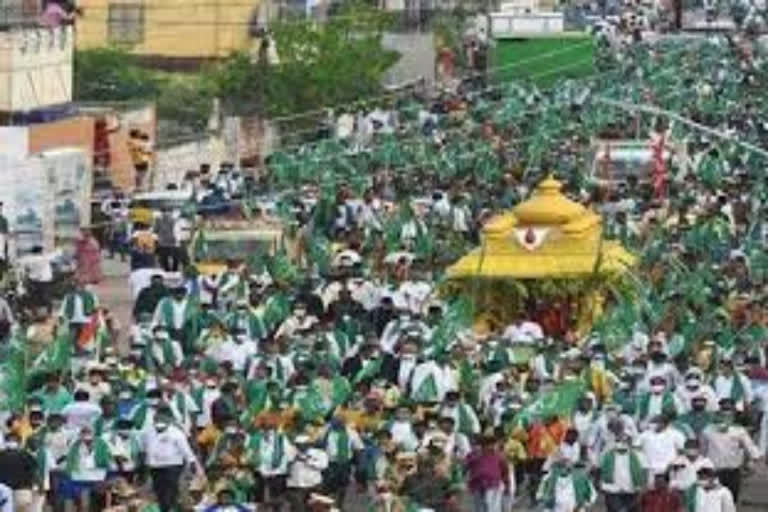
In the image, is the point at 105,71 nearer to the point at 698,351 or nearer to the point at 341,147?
the point at 341,147

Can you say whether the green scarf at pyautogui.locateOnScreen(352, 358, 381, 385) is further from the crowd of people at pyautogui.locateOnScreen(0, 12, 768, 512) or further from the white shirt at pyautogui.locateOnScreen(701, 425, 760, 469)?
the white shirt at pyautogui.locateOnScreen(701, 425, 760, 469)

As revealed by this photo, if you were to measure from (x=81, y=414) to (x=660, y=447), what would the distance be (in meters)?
4.19

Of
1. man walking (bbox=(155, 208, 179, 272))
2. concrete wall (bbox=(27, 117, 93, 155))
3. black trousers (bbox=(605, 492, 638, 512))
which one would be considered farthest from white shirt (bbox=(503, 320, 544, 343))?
concrete wall (bbox=(27, 117, 93, 155))

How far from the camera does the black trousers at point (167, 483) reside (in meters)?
29.1

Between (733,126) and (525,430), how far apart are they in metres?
25.0

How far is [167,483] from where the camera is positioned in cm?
2922

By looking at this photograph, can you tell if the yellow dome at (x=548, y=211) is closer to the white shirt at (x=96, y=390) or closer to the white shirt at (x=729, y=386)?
the white shirt at (x=729, y=386)

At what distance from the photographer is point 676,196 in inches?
1777

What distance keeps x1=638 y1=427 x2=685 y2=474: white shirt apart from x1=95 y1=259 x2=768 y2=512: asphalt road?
1.43 metres

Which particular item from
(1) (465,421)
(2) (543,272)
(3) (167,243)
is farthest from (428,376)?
(3) (167,243)

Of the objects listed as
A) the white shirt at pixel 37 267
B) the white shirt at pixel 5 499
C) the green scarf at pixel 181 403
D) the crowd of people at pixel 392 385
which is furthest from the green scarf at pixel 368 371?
the white shirt at pixel 37 267

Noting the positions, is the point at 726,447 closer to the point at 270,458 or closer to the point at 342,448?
Answer: the point at 342,448

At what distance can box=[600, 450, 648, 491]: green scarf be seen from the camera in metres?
28.5

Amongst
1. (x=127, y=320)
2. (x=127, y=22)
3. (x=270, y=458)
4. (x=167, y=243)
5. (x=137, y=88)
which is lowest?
(x=137, y=88)
